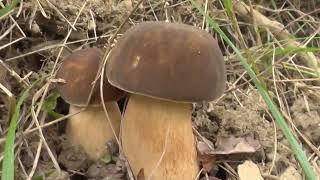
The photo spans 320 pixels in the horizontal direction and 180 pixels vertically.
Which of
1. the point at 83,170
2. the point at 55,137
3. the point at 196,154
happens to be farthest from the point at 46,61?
the point at 196,154

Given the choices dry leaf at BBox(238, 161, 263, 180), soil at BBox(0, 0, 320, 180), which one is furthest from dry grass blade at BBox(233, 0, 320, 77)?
dry leaf at BBox(238, 161, 263, 180)

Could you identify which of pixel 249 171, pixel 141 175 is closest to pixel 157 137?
pixel 141 175

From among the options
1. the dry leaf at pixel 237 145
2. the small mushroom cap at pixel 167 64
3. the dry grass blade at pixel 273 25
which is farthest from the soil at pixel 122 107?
the small mushroom cap at pixel 167 64

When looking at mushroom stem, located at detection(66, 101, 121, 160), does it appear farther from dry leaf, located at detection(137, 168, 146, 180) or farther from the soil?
dry leaf, located at detection(137, 168, 146, 180)

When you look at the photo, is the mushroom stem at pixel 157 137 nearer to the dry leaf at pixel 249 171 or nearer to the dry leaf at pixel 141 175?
the dry leaf at pixel 141 175

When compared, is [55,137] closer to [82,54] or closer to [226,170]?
[82,54]

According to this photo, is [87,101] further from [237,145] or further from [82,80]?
[237,145]

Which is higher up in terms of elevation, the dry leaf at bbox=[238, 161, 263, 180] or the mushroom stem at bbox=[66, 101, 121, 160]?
the mushroom stem at bbox=[66, 101, 121, 160]
